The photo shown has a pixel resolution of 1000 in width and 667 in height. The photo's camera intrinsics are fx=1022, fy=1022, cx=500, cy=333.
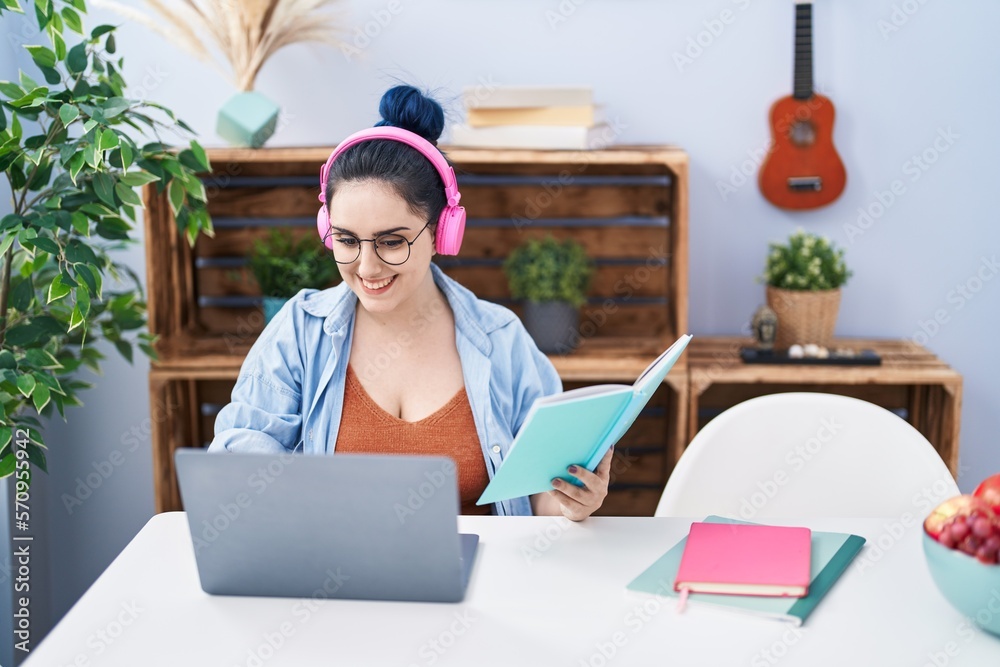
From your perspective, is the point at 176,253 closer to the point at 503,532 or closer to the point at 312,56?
the point at 312,56

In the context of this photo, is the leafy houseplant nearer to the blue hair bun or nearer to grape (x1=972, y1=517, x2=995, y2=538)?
the blue hair bun

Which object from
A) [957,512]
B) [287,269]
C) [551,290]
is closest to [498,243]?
[551,290]

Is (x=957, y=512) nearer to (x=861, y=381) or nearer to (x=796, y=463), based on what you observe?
(x=796, y=463)

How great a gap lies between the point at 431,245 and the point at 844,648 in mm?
888

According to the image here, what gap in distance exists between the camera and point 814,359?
2338mm

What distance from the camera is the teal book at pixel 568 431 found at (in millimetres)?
1175

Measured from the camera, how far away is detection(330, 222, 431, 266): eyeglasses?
1.56m

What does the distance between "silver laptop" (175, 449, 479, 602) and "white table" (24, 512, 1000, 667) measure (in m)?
0.03

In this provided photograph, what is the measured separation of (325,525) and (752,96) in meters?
1.77

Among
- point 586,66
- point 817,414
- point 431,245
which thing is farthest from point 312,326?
point 586,66

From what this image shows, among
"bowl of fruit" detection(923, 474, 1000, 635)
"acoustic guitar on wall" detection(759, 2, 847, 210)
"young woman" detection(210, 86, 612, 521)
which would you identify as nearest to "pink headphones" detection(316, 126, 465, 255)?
"young woman" detection(210, 86, 612, 521)

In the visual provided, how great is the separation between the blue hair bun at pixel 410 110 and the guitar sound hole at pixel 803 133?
116 centimetres

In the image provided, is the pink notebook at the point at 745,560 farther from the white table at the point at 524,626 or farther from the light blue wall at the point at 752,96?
the light blue wall at the point at 752,96

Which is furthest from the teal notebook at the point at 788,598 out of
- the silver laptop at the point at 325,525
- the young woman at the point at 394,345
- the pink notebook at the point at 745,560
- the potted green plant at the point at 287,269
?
the potted green plant at the point at 287,269
